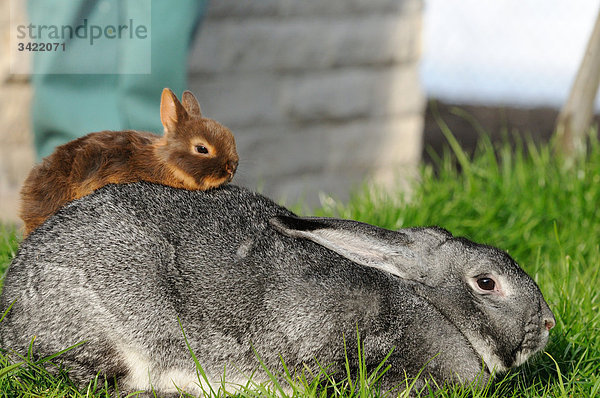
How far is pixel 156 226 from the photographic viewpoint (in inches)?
120

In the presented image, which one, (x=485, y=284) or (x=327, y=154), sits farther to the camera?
(x=327, y=154)

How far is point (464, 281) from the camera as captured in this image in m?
3.21

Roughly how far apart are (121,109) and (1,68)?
1.90 m

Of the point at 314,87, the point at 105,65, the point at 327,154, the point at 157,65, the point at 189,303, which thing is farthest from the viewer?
the point at 327,154

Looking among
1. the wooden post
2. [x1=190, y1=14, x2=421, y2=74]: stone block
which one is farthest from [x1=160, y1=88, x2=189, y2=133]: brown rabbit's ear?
the wooden post

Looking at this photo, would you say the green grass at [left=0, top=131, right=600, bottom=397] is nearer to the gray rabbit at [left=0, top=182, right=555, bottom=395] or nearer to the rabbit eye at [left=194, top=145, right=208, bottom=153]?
the gray rabbit at [left=0, top=182, right=555, bottom=395]

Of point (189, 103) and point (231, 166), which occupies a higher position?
point (189, 103)

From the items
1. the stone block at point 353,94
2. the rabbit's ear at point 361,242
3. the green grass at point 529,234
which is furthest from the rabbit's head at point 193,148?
the stone block at point 353,94

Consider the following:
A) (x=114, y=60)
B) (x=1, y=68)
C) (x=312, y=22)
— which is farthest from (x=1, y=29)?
(x=312, y=22)

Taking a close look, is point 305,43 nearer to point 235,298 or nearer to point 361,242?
point 361,242

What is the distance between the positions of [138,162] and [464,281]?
4.67 feet

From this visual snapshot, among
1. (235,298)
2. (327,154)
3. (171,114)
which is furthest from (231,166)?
(327,154)

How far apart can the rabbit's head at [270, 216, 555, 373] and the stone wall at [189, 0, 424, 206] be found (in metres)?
3.35

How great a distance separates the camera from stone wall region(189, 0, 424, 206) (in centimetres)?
693
